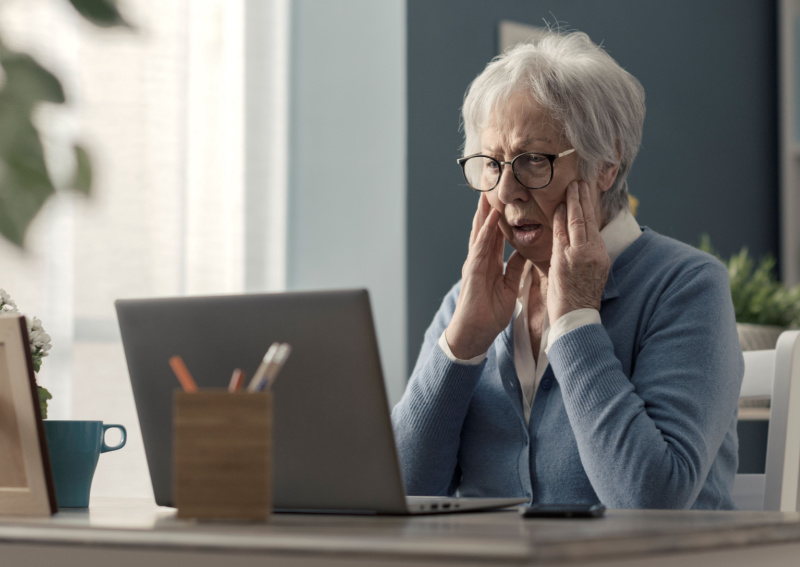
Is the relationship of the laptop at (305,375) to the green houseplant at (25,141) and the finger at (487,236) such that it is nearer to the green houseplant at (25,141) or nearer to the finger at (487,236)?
the green houseplant at (25,141)

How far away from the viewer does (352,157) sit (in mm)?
2482

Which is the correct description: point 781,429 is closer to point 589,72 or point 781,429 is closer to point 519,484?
point 519,484

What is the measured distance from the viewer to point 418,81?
2424 mm

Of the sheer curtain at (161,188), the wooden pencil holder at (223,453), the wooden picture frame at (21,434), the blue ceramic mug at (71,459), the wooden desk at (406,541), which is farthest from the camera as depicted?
the sheer curtain at (161,188)

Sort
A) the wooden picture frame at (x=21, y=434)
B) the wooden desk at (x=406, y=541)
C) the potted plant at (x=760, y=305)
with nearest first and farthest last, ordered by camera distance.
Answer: the wooden desk at (x=406, y=541) → the wooden picture frame at (x=21, y=434) → the potted plant at (x=760, y=305)

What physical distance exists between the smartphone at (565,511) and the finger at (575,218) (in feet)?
2.09

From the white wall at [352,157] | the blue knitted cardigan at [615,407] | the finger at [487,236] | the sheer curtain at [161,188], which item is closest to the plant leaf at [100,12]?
the blue knitted cardigan at [615,407]

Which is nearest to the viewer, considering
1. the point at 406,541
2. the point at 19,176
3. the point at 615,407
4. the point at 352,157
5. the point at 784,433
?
the point at 19,176

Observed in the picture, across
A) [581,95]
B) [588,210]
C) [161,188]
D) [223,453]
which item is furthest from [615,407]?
[161,188]

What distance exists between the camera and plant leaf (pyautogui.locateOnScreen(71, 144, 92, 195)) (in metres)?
0.30

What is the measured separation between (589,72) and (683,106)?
178 centimetres

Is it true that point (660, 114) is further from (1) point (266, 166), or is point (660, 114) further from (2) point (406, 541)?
(2) point (406, 541)

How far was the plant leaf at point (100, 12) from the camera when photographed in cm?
32

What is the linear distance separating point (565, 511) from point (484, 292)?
2.24 ft
